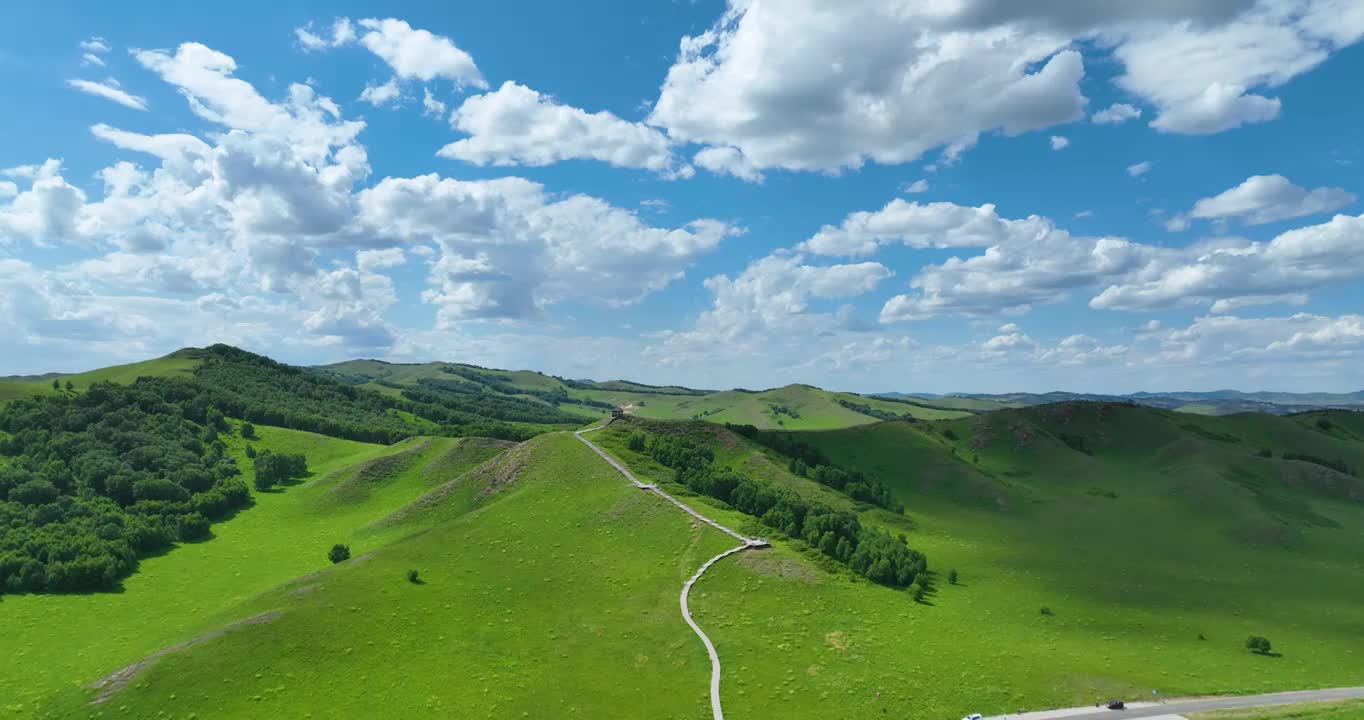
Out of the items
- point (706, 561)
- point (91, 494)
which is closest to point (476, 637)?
point (706, 561)

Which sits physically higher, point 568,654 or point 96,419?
point 96,419

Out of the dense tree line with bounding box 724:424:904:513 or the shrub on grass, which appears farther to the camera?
the dense tree line with bounding box 724:424:904:513

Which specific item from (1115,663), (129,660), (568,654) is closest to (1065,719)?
(1115,663)

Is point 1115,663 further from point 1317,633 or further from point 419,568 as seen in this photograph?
point 419,568

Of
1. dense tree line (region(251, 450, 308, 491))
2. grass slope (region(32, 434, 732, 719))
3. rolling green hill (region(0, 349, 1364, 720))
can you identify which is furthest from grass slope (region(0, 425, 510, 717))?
grass slope (region(32, 434, 732, 719))

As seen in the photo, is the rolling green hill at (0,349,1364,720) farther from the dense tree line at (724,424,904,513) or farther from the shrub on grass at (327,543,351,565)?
the shrub on grass at (327,543,351,565)

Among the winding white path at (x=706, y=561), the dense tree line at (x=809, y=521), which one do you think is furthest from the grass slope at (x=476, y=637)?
the dense tree line at (x=809, y=521)
